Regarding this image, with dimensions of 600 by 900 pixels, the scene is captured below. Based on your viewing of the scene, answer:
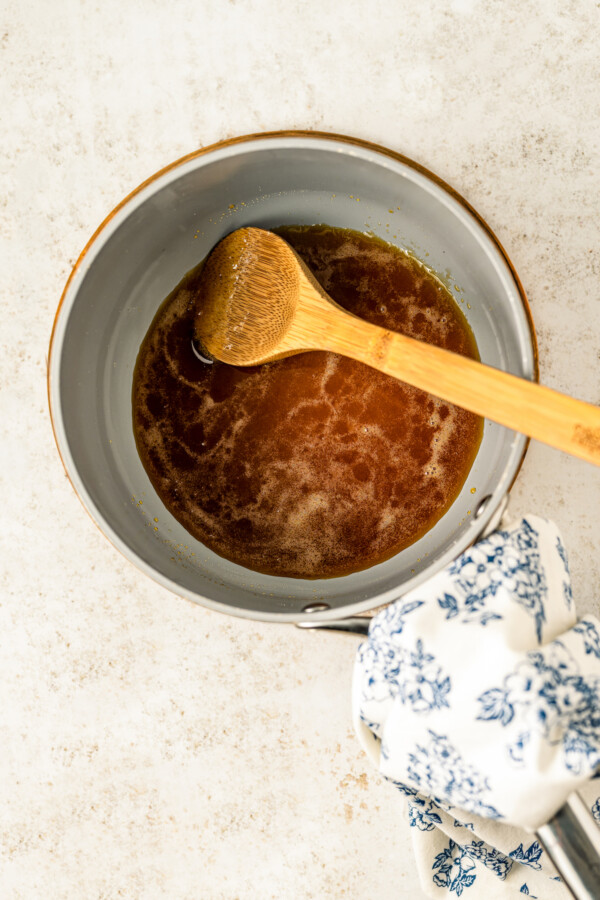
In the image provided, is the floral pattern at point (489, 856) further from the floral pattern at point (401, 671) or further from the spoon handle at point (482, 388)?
the spoon handle at point (482, 388)

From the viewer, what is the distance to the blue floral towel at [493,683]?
0.46 metres

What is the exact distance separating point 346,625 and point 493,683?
16 cm

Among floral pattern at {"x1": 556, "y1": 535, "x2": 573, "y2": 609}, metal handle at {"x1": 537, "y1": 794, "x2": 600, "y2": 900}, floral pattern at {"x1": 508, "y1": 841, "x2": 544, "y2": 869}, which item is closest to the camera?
metal handle at {"x1": 537, "y1": 794, "x2": 600, "y2": 900}

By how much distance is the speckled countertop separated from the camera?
726 mm

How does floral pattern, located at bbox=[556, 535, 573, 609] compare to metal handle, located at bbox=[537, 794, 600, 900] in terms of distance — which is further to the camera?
floral pattern, located at bbox=[556, 535, 573, 609]

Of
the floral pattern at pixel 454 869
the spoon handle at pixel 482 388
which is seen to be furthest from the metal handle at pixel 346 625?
the floral pattern at pixel 454 869

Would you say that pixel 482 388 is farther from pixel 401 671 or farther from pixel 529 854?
pixel 529 854

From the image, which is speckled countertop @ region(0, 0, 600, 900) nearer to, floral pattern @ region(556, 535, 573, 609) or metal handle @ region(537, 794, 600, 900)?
floral pattern @ region(556, 535, 573, 609)

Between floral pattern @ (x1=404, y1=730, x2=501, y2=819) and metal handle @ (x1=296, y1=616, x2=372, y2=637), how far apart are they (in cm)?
12

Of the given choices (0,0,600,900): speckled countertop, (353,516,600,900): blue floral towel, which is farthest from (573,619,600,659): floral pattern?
(0,0,600,900): speckled countertop

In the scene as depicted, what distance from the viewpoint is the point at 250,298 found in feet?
2.32

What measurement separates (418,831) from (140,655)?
14.8 inches

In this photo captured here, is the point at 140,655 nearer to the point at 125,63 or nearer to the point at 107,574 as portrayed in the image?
the point at 107,574

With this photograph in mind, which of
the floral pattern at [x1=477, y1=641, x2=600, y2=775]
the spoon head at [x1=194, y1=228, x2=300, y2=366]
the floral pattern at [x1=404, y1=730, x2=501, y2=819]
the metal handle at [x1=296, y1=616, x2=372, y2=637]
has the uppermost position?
the spoon head at [x1=194, y1=228, x2=300, y2=366]
